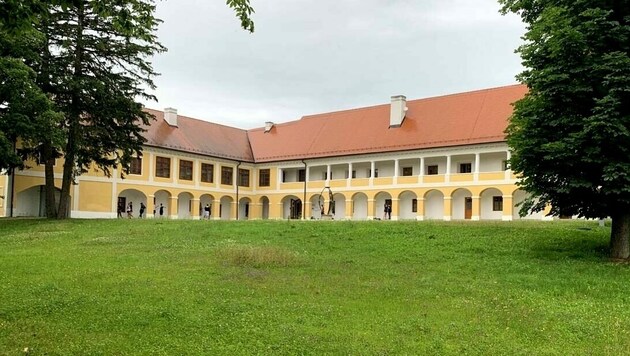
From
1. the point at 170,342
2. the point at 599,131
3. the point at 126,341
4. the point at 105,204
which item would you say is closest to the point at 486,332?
the point at 170,342

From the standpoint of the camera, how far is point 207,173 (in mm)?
48562

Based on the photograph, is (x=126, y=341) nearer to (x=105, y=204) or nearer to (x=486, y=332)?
(x=486, y=332)

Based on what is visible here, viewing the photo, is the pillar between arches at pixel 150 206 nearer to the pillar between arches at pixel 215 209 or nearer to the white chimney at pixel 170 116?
the pillar between arches at pixel 215 209

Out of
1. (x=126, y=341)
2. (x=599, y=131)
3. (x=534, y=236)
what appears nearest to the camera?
(x=126, y=341)

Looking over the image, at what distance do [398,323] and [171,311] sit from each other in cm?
327

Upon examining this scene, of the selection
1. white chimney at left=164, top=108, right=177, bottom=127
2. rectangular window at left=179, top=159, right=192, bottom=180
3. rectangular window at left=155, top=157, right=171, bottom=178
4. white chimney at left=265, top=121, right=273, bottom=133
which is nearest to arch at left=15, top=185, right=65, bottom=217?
rectangular window at left=155, top=157, right=171, bottom=178

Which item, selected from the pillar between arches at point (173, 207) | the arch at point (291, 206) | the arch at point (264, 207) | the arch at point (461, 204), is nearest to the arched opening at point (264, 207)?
the arch at point (264, 207)

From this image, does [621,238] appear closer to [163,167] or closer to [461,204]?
[461,204]

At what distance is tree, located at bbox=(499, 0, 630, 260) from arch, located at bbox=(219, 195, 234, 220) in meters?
38.3

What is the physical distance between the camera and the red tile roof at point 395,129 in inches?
1593

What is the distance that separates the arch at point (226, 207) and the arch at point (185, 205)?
3605 mm

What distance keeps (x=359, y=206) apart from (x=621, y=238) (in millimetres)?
33053

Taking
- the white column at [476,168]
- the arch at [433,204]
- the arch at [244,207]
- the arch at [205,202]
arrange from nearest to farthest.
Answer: the white column at [476,168], the arch at [433,204], the arch at [205,202], the arch at [244,207]

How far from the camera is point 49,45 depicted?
90.1 ft
